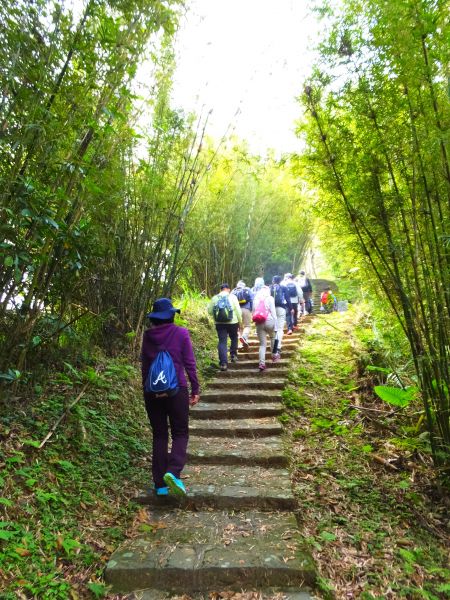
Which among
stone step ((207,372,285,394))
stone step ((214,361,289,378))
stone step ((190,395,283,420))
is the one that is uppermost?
stone step ((214,361,289,378))

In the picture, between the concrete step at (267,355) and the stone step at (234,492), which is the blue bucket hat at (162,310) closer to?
the stone step at (234,492)

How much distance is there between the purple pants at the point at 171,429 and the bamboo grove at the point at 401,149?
181 cm

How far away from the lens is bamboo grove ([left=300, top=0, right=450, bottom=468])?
274cm

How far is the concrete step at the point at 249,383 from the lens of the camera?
523 cm

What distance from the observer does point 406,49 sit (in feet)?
8.96

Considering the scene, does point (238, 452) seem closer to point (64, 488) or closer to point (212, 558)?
point (212, 558)

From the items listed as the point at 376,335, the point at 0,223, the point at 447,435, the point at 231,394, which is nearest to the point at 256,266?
the point at 376,335

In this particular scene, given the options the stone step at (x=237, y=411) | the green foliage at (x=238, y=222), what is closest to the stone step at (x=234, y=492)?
the stone step at (x=237, y=411)

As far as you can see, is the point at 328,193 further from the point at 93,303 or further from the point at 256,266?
the point at 256,266

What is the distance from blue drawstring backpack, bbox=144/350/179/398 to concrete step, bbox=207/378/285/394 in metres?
2.39

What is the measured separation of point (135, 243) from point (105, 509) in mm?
2870

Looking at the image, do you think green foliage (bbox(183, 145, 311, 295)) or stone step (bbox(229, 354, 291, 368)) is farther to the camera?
green foliage (bbox(183, 145, 311, 295))

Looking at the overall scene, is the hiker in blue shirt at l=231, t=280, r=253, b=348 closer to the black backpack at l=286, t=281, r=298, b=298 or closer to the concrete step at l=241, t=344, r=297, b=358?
the concrete step at l=241, t=344, r=297, b=358

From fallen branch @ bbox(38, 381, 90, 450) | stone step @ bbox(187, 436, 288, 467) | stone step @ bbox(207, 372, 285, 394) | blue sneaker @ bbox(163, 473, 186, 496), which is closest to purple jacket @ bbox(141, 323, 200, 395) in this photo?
blue sneaker @ bbox(163, 473, 186, 496)
